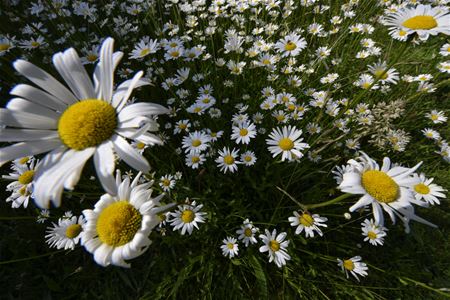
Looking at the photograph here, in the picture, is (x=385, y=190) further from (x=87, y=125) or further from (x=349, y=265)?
(x=87, y=125)

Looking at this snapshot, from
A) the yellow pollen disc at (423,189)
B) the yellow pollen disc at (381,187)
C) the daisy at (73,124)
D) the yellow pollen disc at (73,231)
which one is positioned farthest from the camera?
the yellow pollen disc at (423,189)

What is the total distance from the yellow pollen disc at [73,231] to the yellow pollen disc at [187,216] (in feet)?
2.54

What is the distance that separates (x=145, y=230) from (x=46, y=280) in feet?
6.23

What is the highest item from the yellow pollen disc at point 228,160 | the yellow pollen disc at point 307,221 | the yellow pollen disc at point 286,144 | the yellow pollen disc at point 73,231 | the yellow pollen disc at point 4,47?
the yellow pollen disc at point 4,47

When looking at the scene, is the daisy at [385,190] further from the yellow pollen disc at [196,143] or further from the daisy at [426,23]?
the yellow pollen disc at [196,143]

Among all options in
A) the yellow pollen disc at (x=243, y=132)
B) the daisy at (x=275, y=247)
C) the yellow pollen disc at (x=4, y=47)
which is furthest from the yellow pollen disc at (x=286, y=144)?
the yellow pollen disc at (x=4, y=47)

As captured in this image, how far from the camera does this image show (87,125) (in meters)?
1.25

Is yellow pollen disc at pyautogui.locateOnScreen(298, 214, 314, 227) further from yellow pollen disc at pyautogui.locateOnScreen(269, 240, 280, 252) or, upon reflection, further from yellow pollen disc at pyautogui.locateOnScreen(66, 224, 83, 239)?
yellow pollen disc at pyautogui.locateOnScreen(66, 224, 83, 239)

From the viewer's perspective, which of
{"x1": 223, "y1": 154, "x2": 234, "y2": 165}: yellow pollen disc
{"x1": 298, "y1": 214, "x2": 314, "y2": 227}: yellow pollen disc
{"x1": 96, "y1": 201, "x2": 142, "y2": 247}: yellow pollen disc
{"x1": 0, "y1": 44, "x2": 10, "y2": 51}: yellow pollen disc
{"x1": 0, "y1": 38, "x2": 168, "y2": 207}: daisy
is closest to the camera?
{"x1": 0, "y1": 38, "x2": 168, "y2": 207}: daisy

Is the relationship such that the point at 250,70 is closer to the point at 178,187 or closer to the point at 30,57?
the point at 178,187

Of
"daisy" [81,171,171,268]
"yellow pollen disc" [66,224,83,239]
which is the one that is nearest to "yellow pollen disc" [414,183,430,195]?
"daisy" [81,171,171,268]

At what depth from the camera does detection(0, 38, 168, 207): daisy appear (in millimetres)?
1157

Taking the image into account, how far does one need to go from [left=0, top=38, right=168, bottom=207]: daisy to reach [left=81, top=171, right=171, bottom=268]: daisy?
0.22 metres

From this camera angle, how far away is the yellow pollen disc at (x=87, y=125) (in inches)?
49.6
